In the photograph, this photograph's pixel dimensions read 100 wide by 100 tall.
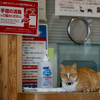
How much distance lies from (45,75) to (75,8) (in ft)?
1.67

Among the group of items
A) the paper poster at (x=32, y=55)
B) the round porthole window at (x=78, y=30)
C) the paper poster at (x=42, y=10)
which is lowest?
the paper poster at (x=32, y=55)

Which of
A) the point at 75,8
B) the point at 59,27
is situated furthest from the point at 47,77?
the point at 75,8

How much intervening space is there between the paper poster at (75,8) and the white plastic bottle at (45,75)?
374 millimetres

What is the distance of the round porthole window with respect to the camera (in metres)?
1.14

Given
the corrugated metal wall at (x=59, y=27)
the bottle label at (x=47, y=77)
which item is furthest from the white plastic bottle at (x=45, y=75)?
the corrugated metal wall at (x=59, y=27)

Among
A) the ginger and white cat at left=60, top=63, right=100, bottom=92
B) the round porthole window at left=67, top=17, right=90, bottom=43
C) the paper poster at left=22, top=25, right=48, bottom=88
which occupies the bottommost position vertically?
the ginger and white cat at left=60, top=63, right=100, bottom=92

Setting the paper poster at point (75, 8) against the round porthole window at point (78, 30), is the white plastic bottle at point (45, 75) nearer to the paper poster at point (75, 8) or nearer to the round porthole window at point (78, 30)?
the round porthole window at point (78, 30)

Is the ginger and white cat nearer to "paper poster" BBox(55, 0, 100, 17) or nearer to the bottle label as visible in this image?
the bottle label

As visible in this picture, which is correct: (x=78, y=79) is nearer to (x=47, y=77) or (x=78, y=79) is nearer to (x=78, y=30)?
(x=47, y=77)

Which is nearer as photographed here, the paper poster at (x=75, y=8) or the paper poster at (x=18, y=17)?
the paper poster at (x=18, y=17)

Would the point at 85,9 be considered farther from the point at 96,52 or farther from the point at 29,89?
the point at 29,89

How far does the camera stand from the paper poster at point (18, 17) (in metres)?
1.01

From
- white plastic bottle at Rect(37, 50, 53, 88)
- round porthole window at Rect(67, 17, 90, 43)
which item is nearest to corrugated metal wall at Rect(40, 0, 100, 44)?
round porthole window at Rect(67, 17, 90, 43)

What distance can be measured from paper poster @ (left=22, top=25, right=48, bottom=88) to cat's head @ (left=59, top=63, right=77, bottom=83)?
17cm
